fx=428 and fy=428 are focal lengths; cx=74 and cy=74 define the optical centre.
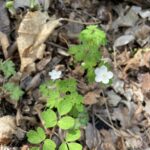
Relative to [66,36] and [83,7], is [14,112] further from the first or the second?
[83,7]

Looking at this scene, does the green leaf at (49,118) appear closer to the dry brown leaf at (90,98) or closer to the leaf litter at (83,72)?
the leaf litter at (83,72)

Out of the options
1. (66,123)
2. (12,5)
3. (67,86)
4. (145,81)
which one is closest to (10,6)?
(12,5)

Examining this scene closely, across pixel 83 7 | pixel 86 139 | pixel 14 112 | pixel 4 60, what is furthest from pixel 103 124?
pixel 83 7

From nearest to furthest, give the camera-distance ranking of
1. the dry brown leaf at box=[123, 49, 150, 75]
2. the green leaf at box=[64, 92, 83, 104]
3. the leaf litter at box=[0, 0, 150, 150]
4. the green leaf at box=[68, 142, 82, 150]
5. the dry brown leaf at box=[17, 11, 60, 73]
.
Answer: the green leaf at box=[68, 142, 82, 150], the green leaf at box=[64, 92, 83, 104], the leaf litter at box=[0, 0, 150, 150], the dry brown leaf at box=[17, 11, 60, 73], the dry brown leaf at box=[123, 49, 150, 75]

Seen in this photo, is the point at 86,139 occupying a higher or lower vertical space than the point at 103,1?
lower

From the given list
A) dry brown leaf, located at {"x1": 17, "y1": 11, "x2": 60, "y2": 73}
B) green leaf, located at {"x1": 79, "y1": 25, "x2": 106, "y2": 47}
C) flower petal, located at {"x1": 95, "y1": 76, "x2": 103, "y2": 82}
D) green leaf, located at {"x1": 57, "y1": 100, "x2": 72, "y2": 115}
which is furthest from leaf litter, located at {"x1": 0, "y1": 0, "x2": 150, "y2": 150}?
green leaf, located at {"x1": 79, "y1": 25, "x2": 106, "y2": 47}

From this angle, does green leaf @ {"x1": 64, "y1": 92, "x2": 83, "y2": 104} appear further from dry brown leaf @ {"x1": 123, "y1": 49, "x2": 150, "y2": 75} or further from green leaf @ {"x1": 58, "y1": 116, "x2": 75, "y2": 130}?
dry brown leaf @ {"x1": 123, "y1": 49, "x2": 150, "y2": 75}
